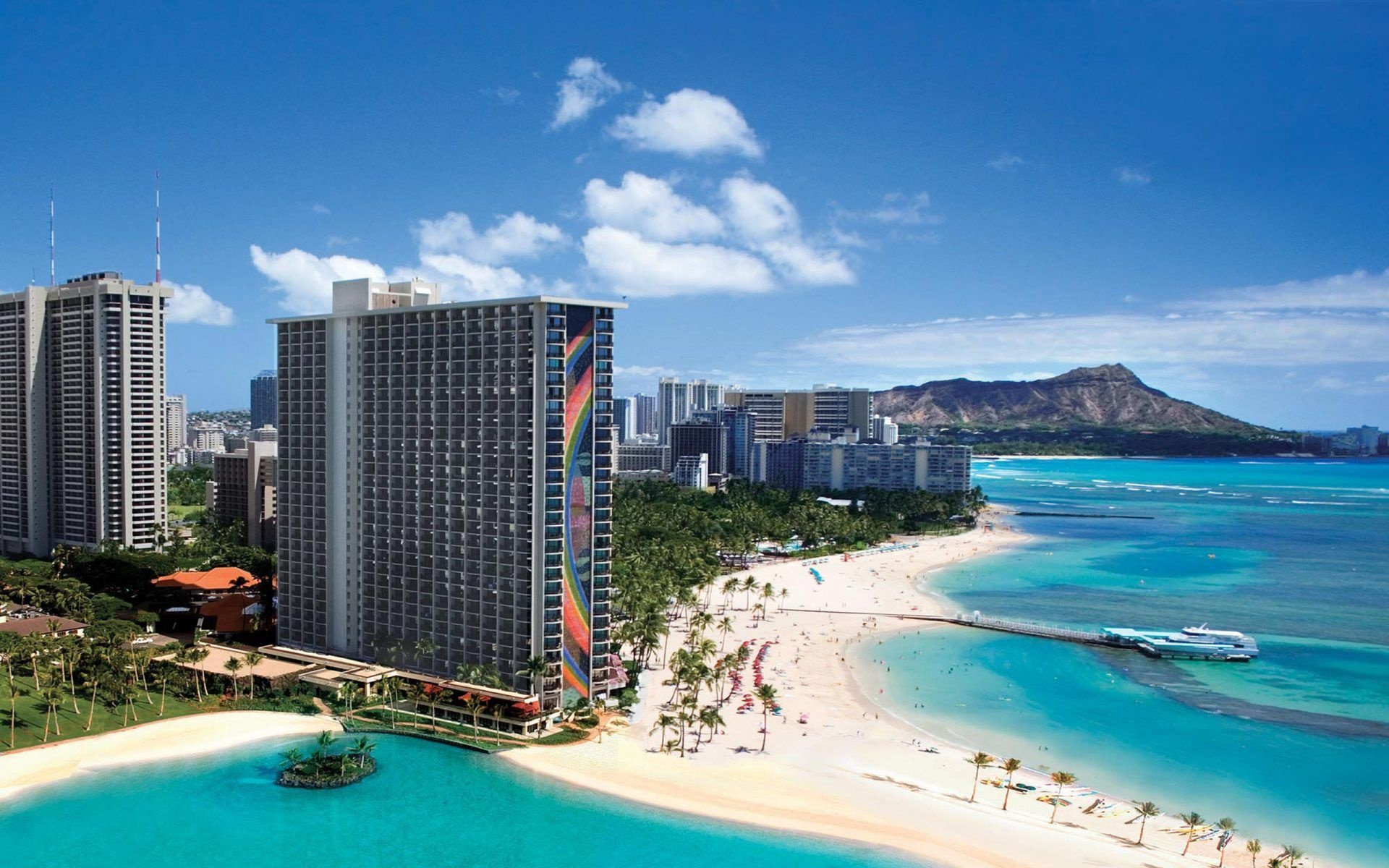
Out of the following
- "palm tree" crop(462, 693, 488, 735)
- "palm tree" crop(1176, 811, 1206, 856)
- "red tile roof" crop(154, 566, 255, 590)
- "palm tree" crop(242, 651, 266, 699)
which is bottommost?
"palm tree" crop(1176, 811, 1206, 856)

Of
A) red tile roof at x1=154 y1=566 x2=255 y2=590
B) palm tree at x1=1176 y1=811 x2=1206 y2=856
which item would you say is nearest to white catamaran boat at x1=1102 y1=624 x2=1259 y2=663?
palm tree at x1=1176 y1=811 x2=1206 y2=856

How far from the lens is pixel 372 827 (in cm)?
5228

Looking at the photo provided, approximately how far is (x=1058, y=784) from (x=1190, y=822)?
27.4ft

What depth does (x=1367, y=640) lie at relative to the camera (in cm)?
10594

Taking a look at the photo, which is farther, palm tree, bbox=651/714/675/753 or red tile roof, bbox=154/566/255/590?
red tile roof, bbox=154/566/255/590

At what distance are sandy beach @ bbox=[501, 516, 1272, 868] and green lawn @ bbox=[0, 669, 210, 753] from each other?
89.7ft

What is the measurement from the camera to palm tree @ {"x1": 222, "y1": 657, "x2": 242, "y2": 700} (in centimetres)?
7125

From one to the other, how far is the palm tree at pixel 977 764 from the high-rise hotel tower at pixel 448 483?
26.7 m

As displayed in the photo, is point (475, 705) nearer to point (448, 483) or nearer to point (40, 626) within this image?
point (448, 483)

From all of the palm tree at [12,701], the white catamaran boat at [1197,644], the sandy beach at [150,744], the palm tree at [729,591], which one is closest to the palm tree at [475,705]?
the sandy beach at [150,744]

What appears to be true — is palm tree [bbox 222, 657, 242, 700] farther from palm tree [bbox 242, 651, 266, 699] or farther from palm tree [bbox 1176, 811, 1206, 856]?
palm tree [bbox 1176, 811, 1206, 856]

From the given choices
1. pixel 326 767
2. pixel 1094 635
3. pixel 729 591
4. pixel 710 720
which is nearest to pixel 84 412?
pixel 729 591

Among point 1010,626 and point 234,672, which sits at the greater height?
point 234,672

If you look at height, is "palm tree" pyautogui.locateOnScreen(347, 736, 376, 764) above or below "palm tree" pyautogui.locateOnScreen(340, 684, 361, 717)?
below
